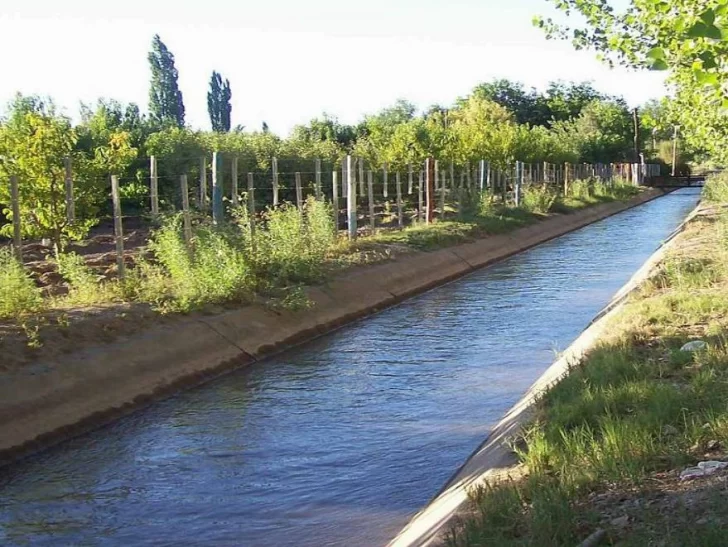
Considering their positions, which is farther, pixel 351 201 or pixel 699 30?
pixel 351 201

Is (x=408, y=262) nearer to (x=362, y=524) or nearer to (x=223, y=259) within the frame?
(x=223, y=259)

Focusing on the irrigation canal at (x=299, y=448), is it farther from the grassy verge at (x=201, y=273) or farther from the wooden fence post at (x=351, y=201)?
the wooden fence post at (x=351, y=201)

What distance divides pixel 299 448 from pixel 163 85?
279 feet

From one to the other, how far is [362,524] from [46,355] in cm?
554

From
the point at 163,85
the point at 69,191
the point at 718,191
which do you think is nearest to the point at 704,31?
the point at 69,191

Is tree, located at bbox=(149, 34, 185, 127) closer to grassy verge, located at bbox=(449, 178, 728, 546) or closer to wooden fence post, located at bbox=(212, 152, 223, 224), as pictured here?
wooden fence post, located at bbox=(212, 152, 223, 224)

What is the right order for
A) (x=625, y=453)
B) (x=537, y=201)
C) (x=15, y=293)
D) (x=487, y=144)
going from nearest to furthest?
(x=625, y=453) < (x=15, y=293) < (x=537, y=201) < (x=487, y=144)

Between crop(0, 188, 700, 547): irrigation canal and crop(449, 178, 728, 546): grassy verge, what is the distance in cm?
171

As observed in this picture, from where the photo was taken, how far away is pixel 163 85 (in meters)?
90.2

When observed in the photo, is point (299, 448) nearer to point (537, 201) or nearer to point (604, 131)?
point (537, 201)

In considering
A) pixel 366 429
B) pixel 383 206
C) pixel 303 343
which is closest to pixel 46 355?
pixel 366 429

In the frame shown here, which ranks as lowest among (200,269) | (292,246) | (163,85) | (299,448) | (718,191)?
(299,448)

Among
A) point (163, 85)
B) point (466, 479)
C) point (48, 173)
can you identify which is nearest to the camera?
point (466, 479)

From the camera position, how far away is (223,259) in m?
15.7
